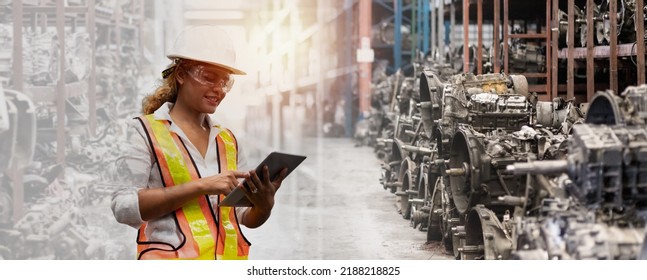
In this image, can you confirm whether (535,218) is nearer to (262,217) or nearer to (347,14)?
(262,217)

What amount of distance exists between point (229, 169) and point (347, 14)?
2.76 m

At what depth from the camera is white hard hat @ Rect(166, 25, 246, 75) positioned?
3.08 meters

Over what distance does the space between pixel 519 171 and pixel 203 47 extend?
4.21 feet

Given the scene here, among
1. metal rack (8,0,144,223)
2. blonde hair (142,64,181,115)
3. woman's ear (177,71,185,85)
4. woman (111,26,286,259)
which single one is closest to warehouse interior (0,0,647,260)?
metal rack (8,0,144,223)

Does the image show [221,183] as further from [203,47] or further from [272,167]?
[203,47]

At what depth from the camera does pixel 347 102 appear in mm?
6988

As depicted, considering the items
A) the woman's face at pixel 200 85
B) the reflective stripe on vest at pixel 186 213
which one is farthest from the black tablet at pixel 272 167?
the woman's face at pixel 200 85

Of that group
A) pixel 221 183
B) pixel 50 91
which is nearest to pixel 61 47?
pixel 50 91

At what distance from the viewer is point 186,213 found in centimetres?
310

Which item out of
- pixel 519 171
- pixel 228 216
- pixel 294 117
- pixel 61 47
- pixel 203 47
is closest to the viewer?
pixel 519 171

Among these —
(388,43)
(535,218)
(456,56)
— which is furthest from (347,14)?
(535,218)

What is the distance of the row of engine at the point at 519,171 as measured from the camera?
2773 mm

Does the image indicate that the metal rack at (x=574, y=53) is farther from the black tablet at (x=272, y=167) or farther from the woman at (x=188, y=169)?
the woman at (x=188, y=169)

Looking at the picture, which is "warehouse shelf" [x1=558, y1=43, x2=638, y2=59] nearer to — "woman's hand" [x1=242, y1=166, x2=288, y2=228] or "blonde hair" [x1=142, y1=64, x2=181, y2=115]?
"woman's hand" [x1=242, y1=166, x2=288, y2=228]
